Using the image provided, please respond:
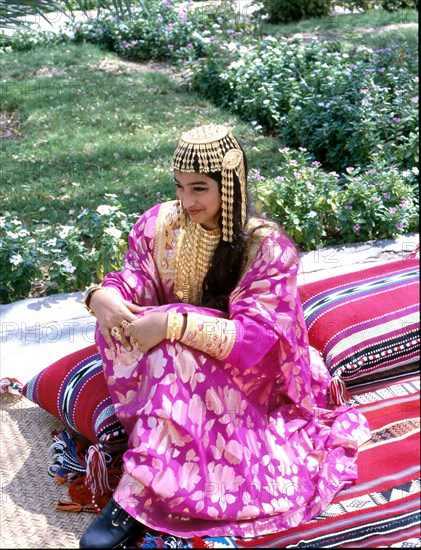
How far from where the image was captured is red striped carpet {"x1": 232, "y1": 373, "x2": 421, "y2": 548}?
9.82 feet

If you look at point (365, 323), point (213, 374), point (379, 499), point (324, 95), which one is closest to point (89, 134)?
point (324, 95)

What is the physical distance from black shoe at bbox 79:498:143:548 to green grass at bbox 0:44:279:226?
335cm

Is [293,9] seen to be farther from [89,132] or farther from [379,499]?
[379,499]

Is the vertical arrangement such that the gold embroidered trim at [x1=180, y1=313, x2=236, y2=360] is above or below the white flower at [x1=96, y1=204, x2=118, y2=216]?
above

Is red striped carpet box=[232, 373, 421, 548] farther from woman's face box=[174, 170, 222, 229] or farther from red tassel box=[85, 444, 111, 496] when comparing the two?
woman's face box=[174, 170, 222, 229]

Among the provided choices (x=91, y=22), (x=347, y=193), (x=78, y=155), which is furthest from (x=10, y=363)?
(x=91, y=22)

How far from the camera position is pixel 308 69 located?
311 inches

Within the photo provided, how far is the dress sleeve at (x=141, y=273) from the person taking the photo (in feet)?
11.1

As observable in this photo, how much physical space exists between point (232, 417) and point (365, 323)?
1.04 m

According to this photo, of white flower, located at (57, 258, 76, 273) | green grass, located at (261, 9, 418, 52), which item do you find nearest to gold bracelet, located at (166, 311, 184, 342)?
white flower, located at (57, 258, 76, 273)

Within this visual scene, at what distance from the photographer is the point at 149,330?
9.88ft

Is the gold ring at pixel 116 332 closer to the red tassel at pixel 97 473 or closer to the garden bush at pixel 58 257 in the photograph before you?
the red tassel at pixel 97 473

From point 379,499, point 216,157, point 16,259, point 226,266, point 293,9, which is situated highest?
point 216,157

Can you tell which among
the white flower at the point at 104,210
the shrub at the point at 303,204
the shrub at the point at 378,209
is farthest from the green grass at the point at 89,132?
the shrub at the point at 378,209
